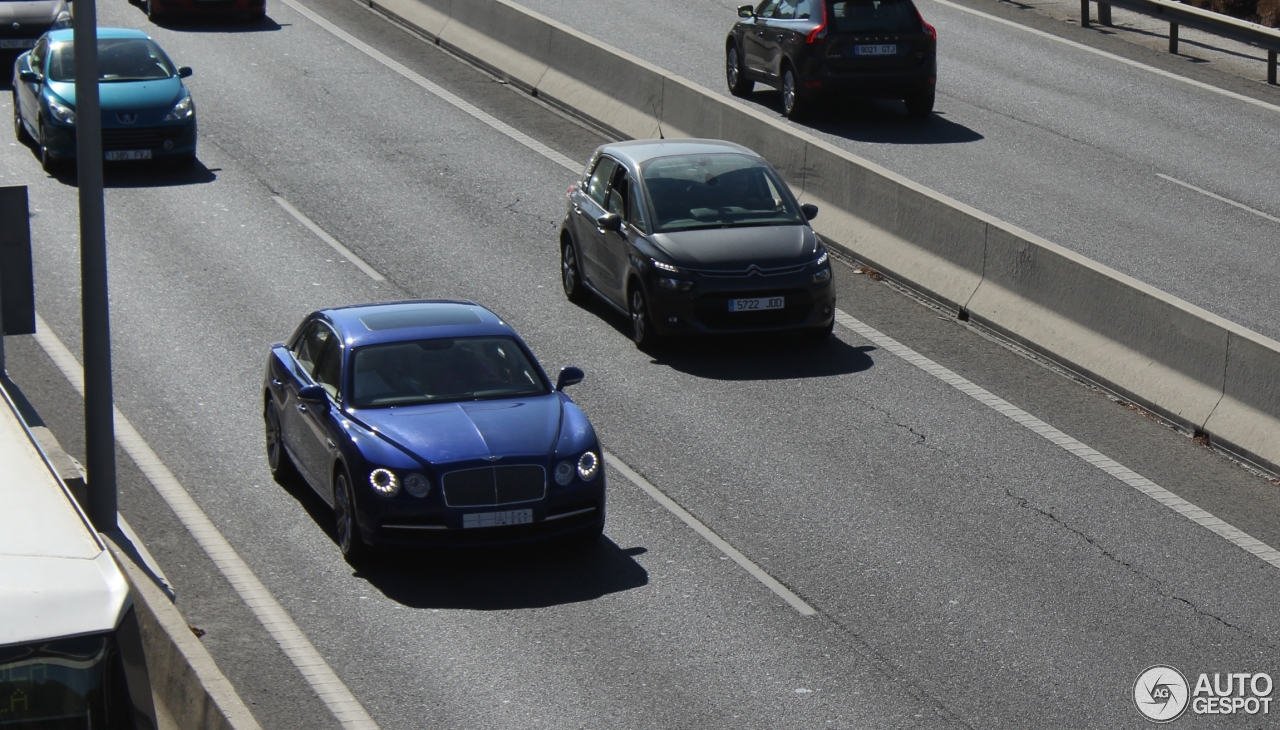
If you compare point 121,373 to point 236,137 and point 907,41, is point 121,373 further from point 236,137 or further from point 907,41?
point 907,41

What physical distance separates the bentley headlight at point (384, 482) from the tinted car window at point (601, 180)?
22.2 ft

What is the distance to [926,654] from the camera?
980 cm

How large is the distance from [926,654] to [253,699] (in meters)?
3.73

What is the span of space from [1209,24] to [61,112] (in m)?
17.0

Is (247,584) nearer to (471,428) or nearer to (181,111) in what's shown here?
(471,428)

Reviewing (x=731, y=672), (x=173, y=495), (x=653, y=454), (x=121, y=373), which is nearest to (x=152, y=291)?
(x=121, y=373)

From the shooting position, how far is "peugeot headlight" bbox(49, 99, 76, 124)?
21297 mm

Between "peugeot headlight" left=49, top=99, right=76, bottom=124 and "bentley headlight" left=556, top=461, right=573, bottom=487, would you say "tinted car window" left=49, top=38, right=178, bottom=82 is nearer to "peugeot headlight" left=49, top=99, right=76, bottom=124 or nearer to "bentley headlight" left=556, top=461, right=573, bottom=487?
"peugeot headlight" left=49, top=99, right=76, bottom=124

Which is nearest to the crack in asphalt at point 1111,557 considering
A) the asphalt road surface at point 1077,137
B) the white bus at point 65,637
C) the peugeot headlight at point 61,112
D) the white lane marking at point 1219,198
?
the asphalt road surface at point 1077,137

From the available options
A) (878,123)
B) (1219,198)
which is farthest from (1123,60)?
A: (1219,198)

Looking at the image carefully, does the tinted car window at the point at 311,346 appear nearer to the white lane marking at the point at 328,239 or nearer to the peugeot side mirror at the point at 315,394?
the peugeot side mirror at the point at 315,394

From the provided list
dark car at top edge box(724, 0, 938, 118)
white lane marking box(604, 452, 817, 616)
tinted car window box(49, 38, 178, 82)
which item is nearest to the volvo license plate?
dark car at top edge box(724, 0, 938, 118)

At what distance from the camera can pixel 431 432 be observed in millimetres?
11062

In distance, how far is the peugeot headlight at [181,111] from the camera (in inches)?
845
